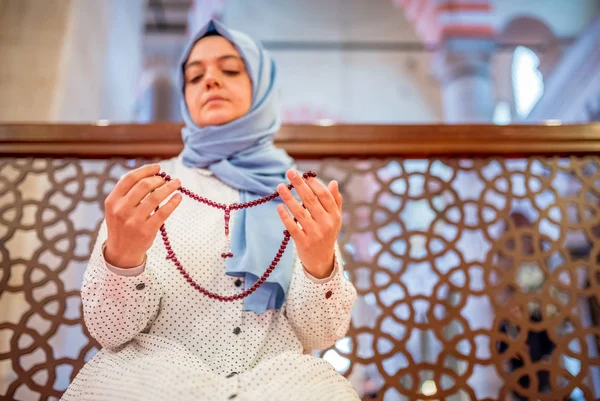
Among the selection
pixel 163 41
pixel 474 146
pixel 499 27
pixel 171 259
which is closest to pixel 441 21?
pixel 499 27

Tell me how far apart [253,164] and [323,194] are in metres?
0.46

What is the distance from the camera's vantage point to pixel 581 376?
1733 millimetres

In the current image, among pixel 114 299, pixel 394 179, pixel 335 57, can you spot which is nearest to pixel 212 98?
pixel 114 299

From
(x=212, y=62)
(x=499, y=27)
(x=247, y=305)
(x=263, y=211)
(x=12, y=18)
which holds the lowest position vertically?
(x=247, y=305)

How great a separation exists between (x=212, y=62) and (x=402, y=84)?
24.2 feet

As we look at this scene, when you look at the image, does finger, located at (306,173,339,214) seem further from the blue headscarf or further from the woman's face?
the woman's face

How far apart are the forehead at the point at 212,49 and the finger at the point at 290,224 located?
2.25 ft

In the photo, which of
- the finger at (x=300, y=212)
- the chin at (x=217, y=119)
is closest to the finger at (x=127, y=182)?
the finger at (x=300, y=212)

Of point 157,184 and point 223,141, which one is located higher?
point 223,141

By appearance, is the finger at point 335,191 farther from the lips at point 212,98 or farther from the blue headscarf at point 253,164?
the lips at point 212,98

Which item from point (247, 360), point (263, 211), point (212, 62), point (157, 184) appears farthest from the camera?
point (212, 62)

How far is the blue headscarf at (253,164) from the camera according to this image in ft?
4.12

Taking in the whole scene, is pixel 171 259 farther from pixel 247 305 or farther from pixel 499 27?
pixel 499 27

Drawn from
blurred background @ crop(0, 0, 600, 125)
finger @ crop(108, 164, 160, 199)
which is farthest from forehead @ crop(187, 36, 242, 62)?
finger @ crop(108, 164, 160, 199)
